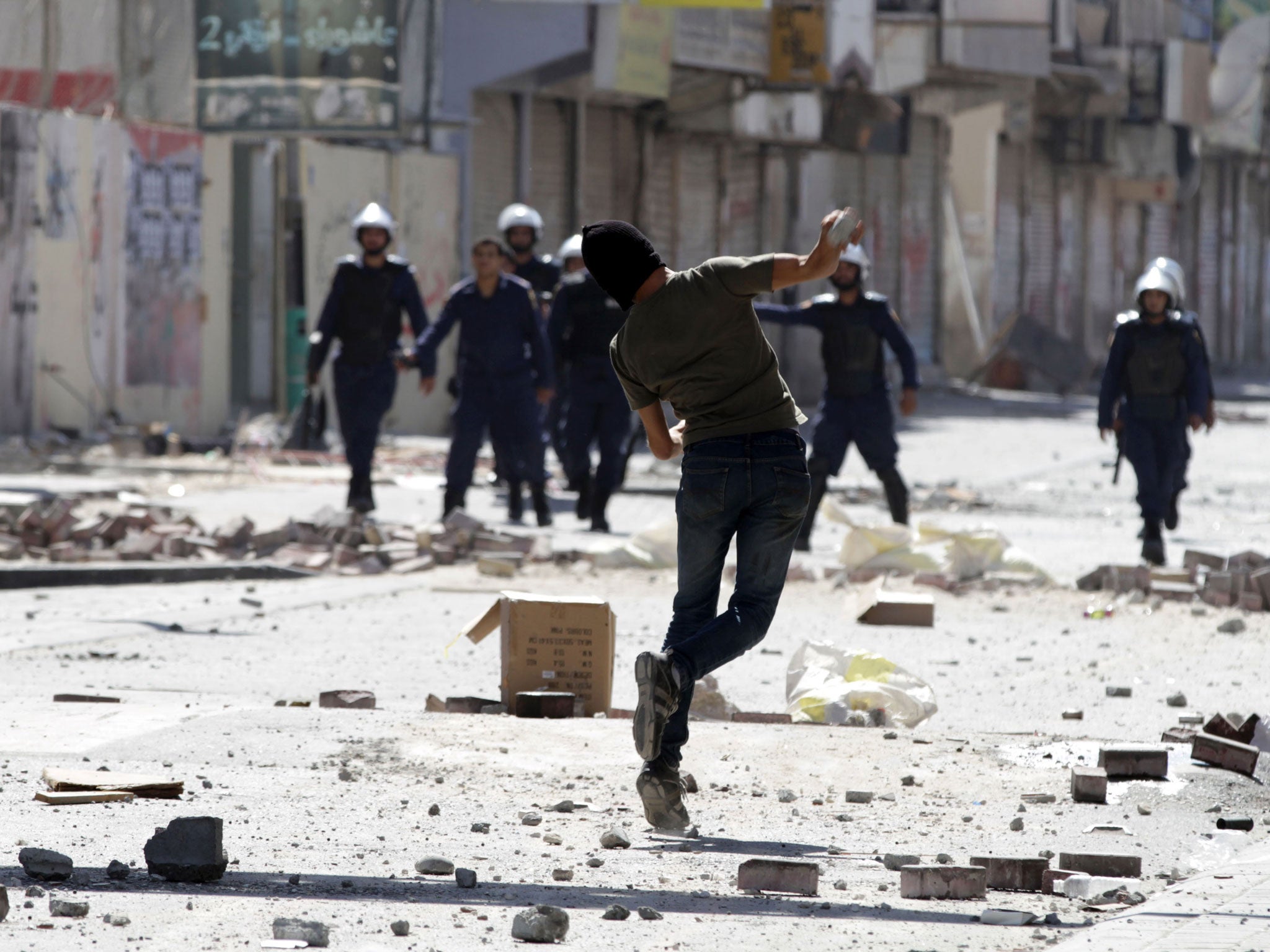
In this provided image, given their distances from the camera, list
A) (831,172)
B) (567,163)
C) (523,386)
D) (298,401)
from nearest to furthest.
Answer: (523,386) < (298,401) < (567,163) < (831,172)

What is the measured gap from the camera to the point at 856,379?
483 inches

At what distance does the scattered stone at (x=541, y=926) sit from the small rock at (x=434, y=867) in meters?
0.58

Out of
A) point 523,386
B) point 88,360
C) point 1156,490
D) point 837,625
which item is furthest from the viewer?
point 88,360

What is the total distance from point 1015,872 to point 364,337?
9381mm

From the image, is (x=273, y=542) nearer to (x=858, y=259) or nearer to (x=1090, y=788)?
(x=858, y=259)

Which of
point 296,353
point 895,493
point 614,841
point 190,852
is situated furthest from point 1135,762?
point 296,353

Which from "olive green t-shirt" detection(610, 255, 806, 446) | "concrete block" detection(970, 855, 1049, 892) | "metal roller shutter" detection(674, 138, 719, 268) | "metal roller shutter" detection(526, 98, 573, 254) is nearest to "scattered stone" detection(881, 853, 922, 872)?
"concrete block" detection(970, 855, 1049, 892)

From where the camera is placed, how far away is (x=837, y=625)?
31.5ft

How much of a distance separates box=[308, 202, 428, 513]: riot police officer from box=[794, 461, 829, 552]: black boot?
274 cm

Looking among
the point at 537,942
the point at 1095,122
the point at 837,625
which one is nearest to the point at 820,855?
the point at 537,942

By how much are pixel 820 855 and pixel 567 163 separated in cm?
Answer: 2255

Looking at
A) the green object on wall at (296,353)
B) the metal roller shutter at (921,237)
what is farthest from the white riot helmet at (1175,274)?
the metal roller shutter at (921,237)

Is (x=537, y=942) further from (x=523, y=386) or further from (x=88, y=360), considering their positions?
(x=88, y=360)

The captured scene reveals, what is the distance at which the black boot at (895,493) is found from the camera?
12430 millimetres
